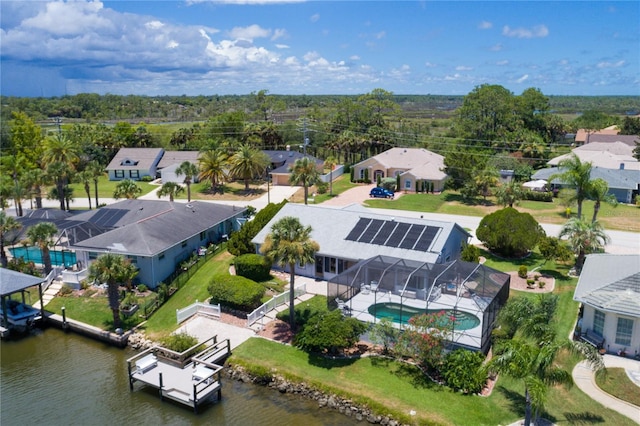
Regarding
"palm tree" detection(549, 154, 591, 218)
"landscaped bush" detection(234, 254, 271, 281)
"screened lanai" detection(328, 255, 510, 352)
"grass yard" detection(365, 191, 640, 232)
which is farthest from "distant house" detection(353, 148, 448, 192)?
"screened lanai" detection(328, 255, 510, 352)

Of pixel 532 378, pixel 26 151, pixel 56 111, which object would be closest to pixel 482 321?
pixel 532 378

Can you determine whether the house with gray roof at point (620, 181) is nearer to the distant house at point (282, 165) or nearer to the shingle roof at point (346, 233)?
the shingle roof at point (346, 233)

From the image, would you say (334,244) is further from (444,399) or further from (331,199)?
(331,199)

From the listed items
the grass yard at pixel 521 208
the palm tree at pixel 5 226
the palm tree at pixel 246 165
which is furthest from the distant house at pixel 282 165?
the palm tree at pixel 5 226

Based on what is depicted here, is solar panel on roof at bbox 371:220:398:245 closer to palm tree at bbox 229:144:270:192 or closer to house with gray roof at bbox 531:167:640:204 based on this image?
house with gray roof at bbox 531:167:640:204

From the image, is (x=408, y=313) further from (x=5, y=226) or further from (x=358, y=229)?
(x=5, y=226)
